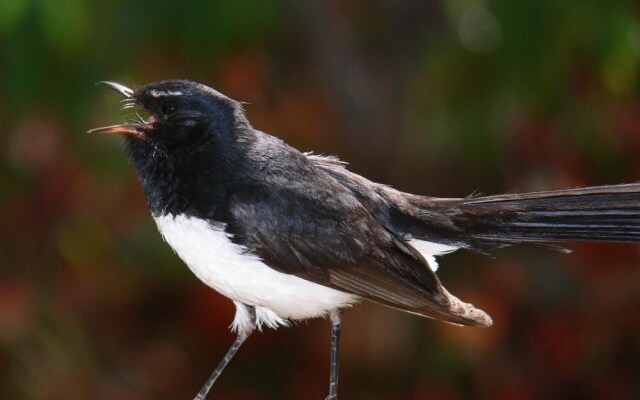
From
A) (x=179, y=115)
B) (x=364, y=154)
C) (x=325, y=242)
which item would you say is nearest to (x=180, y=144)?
(x=179, y=115)

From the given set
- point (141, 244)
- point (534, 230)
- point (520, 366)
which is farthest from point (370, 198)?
point (520, 366)

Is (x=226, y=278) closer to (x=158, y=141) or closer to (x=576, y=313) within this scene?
(x=158, y=141)

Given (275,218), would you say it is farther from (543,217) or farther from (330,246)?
(543,217)

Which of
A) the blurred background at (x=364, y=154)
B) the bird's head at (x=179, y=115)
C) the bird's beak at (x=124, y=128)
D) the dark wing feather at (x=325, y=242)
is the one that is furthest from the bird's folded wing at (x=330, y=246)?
the blurred background at (x=364, y=154)

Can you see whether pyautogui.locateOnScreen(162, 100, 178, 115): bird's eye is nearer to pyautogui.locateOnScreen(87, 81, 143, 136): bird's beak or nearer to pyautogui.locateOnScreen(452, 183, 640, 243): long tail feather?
pyautogui.locateOnScreen(87, 81, 143, 136): bird's beak

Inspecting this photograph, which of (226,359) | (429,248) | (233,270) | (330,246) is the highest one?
(429,248)

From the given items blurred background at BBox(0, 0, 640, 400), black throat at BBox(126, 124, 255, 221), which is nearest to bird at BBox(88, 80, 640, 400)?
black throat at BBox(126, 124, 255, 221)

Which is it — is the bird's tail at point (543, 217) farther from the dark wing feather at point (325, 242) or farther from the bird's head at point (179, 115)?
the bird's head at point (179, 115)
